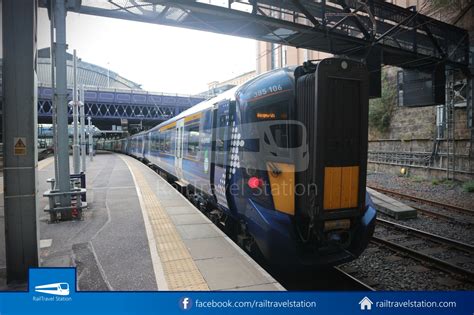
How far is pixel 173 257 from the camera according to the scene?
3879 millimetres

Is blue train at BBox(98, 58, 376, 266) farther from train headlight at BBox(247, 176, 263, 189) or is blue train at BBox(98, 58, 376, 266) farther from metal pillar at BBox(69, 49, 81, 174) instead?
metal pillar at BBox(69, 49, 81, 174)

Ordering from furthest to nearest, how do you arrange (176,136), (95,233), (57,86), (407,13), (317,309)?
(176,136) → (407,13) → (57,86) → (95,233) → (317,309)

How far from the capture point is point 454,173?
442 inches

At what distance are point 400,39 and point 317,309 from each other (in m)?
11.1

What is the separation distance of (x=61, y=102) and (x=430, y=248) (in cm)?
686

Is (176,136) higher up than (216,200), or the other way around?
(176,136)

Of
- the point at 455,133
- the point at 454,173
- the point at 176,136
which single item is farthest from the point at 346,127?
the point at 455,133

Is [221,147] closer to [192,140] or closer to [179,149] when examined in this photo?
[192,140]

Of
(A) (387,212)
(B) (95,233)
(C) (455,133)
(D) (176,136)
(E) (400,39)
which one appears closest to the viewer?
(B) (95,233)

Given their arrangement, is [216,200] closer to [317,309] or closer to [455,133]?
[317,309]

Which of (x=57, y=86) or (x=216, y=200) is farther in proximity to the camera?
(x=57, y=86)

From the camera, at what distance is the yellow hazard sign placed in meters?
3.16

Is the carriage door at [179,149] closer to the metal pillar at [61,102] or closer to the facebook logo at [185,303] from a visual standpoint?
the metal pillar at [61,102]

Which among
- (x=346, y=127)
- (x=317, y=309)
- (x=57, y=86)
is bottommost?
(x=317, y=309)
